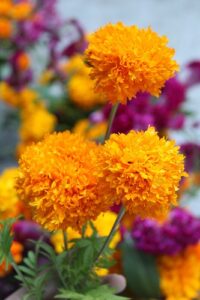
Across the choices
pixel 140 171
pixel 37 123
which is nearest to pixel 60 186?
pixel 140 171

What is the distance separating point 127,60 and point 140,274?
0.43m

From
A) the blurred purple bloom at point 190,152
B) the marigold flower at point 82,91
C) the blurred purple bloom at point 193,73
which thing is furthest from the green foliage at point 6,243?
the marigold flower at point 82,91

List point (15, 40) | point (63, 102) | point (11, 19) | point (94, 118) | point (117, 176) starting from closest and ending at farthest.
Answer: point (117, 176)
point (94, 118)
point (63, 102)
point (15, 40)
point (11, 19)

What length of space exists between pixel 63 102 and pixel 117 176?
3.52 feet

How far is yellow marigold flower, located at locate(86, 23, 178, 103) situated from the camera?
0.51 metres

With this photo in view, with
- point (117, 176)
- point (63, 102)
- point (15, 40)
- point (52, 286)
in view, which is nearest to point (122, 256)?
point (52, 286)

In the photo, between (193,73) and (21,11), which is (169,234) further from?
(21,11)

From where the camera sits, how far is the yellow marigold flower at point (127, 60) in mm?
505

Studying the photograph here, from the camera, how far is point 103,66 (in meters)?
0.51

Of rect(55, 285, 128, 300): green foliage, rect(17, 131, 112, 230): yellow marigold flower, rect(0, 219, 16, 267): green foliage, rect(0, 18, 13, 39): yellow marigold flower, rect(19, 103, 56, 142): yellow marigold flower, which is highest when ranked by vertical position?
rect(0, 18, 13, 39): yellow marigold flower

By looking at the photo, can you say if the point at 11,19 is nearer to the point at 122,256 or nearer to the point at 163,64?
the point at 122,256

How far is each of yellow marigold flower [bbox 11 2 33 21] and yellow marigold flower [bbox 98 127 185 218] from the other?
1.30 m

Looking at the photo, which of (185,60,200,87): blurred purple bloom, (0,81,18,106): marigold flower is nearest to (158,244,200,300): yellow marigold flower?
(185,60,200,87): blurred purple bloom

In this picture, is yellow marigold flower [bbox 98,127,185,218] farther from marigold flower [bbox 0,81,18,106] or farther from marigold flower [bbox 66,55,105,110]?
marigold flower [bbox 0,81,18,106]
